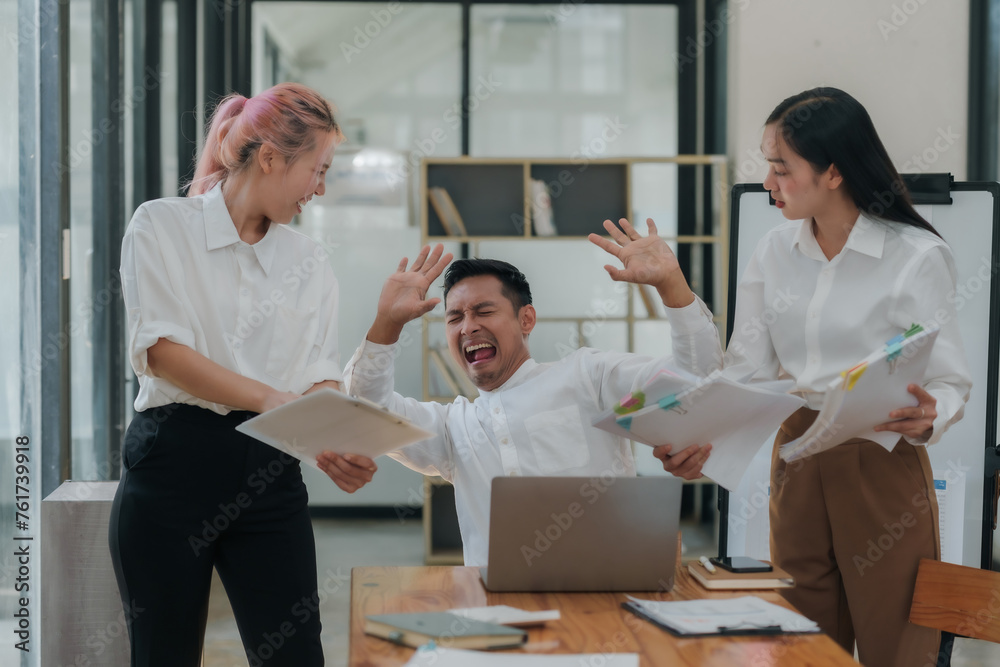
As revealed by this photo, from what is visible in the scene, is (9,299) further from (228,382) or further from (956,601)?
(956,601)

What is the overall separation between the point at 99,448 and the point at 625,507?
8.42 ft

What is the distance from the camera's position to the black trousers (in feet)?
5.27

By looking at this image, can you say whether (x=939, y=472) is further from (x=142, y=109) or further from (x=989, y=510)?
(x=142, y=109)

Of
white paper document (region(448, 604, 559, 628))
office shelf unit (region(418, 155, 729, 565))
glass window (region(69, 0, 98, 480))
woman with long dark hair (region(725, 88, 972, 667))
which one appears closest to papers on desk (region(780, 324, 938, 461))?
woman with long dark hair (region(725, 88, 972, 667))

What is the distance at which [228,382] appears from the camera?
158cm

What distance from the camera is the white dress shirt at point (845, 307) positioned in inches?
67.8

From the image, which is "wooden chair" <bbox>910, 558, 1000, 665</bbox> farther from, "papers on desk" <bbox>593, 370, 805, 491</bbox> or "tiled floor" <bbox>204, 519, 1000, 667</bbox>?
"tiled floor" <bbox>204, 519, 1000, 667</bbox>

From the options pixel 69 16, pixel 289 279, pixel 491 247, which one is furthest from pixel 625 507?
pixel 491 247

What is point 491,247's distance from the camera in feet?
16.4

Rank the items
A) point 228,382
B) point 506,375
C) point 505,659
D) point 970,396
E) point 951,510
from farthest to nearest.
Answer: point 970,396, point 951,510, point 506,375, point 228,382, point 505,659

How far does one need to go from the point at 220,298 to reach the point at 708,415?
35.9 inches

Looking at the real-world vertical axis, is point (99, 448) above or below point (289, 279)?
below

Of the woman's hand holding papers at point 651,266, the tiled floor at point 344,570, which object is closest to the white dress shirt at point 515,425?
the woman's hand holding papers at point 651,266

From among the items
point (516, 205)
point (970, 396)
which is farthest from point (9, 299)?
point (970, 396)
